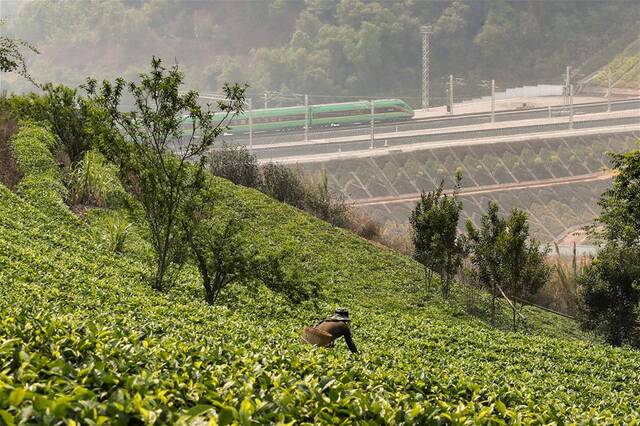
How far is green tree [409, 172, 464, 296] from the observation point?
1909 centimetres

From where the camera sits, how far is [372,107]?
230 feet

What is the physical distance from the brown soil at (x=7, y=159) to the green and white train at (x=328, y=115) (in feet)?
169

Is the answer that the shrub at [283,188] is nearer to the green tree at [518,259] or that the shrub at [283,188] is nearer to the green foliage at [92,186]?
the green foliage at [92,186]

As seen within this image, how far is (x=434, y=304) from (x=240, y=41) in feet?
286

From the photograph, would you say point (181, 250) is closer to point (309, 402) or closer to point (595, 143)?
point (309, 402)

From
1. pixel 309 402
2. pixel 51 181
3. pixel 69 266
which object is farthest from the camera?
pixel 51 181

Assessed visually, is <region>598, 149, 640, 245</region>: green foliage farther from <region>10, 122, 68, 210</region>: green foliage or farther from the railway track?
the railway track

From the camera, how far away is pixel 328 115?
7494 centimetres

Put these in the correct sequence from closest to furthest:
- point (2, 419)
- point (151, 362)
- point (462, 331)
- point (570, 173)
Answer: point (2, 419)
point (151, 362)
point (462, 331)
point (570, 173)

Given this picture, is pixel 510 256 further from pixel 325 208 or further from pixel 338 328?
pixel 325 208

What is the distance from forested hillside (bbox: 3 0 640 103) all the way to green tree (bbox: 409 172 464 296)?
71.5 m

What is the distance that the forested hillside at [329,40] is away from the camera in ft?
301

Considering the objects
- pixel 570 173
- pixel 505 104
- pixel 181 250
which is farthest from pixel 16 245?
pixel 505 104

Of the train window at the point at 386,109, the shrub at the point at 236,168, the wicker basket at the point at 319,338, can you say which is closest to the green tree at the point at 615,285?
the wicker basket at the point at 319,338
